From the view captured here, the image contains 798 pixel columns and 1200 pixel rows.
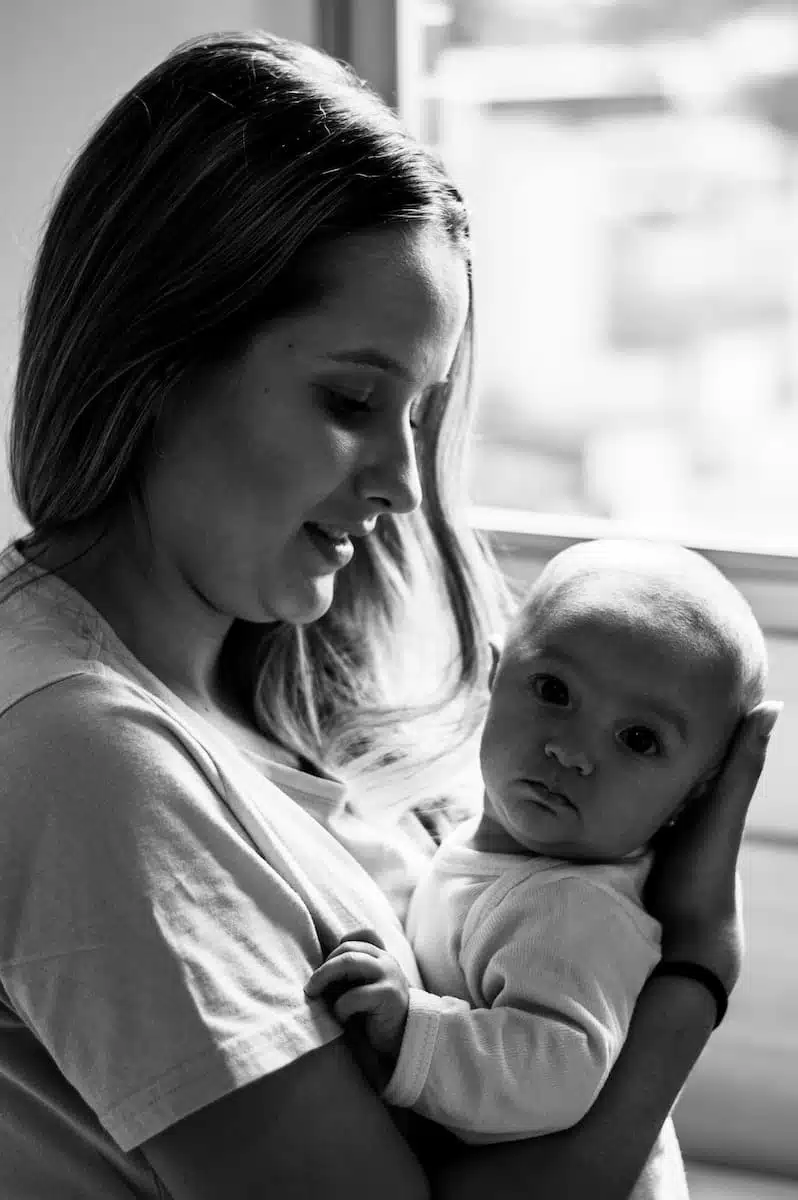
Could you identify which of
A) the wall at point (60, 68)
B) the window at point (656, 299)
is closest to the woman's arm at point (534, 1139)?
the window at point (656, 299)

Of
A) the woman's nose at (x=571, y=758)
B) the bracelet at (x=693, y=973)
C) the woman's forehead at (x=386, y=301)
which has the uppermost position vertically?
the woman's forehead at (x=386, y=301)

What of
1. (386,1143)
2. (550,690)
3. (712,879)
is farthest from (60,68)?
(386,1143)

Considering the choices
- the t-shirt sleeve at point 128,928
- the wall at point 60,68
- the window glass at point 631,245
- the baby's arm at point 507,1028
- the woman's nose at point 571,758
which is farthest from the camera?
the wall at point 60,68

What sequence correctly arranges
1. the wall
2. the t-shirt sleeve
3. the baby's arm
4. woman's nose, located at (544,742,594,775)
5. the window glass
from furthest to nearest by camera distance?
the wall
the window glass
woman's nose, located at (544,742,594,775)
the baby's arm
the t-shirt sleeve

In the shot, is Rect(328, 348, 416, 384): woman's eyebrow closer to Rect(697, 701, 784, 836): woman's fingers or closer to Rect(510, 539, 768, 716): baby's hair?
Rect(510, 539, 768, 716): baby's hair

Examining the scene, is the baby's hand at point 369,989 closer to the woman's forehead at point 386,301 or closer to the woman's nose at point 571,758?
the woman's nose at point 571,758

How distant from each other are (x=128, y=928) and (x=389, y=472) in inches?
17.0

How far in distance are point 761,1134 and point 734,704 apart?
1.09 meters

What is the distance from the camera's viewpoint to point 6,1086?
100cm

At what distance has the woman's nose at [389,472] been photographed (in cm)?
115

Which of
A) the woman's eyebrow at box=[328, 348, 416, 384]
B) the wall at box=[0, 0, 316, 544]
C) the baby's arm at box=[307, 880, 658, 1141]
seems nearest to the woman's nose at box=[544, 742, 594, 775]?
the baby's arm at box=[307, 880, 658, 1141]

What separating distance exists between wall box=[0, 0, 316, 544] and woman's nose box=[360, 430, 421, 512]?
3.52 ft

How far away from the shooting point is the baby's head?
1.12 meters

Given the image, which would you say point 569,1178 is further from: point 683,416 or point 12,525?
point 12,525
